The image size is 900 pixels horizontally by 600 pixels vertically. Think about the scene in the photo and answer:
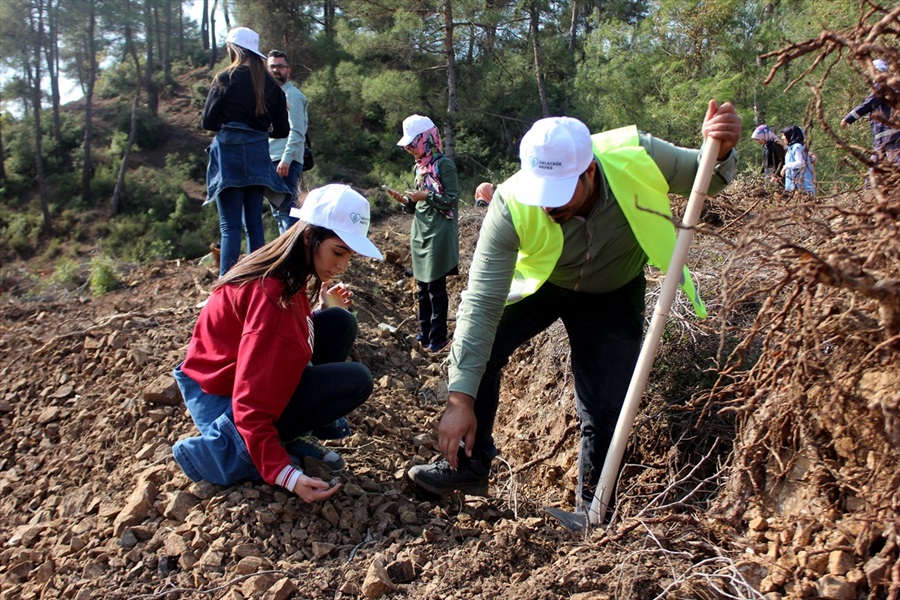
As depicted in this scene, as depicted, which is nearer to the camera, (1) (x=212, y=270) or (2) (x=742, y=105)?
(1) (x=212, y=270)

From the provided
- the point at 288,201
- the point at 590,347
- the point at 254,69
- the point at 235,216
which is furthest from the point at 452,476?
the point at 254,69

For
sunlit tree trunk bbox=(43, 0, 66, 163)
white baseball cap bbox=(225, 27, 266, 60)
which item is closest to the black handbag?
white baseball cap bbox=(225, 27, 266, 60)

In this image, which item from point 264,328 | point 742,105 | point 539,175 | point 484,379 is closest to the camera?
point 539,175

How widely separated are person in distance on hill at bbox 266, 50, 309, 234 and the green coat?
86 cm

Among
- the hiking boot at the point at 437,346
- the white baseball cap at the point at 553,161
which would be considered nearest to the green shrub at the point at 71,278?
the hiking boot at the point at 437,346

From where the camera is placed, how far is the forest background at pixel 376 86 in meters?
10.8

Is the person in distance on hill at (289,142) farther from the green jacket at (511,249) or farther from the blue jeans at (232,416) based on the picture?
the green jacket at (511,249)

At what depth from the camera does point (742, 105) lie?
1061 centimetres

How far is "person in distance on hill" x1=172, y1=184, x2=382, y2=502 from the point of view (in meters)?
2.33

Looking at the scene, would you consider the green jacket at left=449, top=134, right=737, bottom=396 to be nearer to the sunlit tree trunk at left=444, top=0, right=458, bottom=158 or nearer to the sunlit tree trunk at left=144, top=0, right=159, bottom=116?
the sunlit tree trunk at left=444, top=0, right=458, bottom=158

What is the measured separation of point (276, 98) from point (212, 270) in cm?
267

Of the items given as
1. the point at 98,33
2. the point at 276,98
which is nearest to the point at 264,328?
the point at 276,98

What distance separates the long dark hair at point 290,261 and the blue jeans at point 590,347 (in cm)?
75

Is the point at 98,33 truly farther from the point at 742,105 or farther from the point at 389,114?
the point at 742,105
